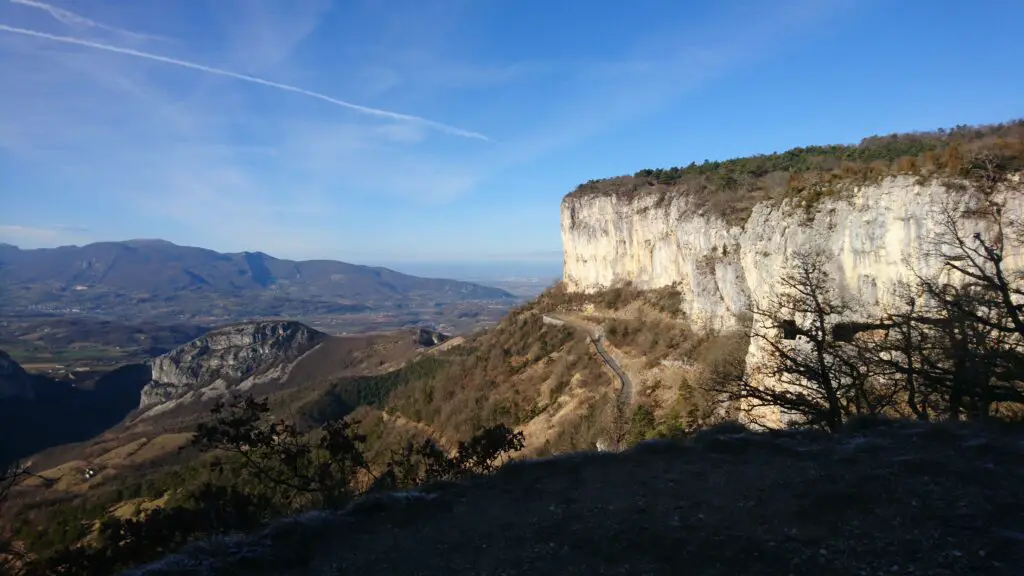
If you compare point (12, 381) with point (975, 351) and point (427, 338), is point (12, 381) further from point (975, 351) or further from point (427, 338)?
point (975, 351)

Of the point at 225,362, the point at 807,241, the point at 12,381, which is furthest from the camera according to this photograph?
the point at 225,362

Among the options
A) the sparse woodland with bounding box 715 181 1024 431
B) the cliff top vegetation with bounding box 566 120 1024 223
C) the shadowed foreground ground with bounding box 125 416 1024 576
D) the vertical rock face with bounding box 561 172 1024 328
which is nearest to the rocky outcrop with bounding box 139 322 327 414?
the cliff top vegetation with bounding box 566 120 1024 223

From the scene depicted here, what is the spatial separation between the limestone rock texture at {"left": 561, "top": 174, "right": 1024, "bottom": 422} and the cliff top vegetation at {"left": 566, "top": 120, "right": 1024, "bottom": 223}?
730mm

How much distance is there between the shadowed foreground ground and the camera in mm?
6977

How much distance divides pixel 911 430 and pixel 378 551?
37.5ft

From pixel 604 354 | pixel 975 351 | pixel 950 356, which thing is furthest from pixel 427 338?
pixel 975 351

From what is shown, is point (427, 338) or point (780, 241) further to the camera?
point (427, 338)

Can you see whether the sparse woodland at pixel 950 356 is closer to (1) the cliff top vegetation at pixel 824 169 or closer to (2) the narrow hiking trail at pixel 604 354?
(1) the cliff top vegetation at pixel 824 169

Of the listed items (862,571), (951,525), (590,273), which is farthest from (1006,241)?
(590,273)

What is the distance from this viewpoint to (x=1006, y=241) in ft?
58.6

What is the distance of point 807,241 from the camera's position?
2611 centimetres

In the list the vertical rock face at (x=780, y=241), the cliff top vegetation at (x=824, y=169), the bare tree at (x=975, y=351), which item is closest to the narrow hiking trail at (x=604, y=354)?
the vertical rock face at (x=780, y=241)

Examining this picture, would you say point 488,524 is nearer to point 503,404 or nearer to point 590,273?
point 503,404

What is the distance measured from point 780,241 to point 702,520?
2342cm
